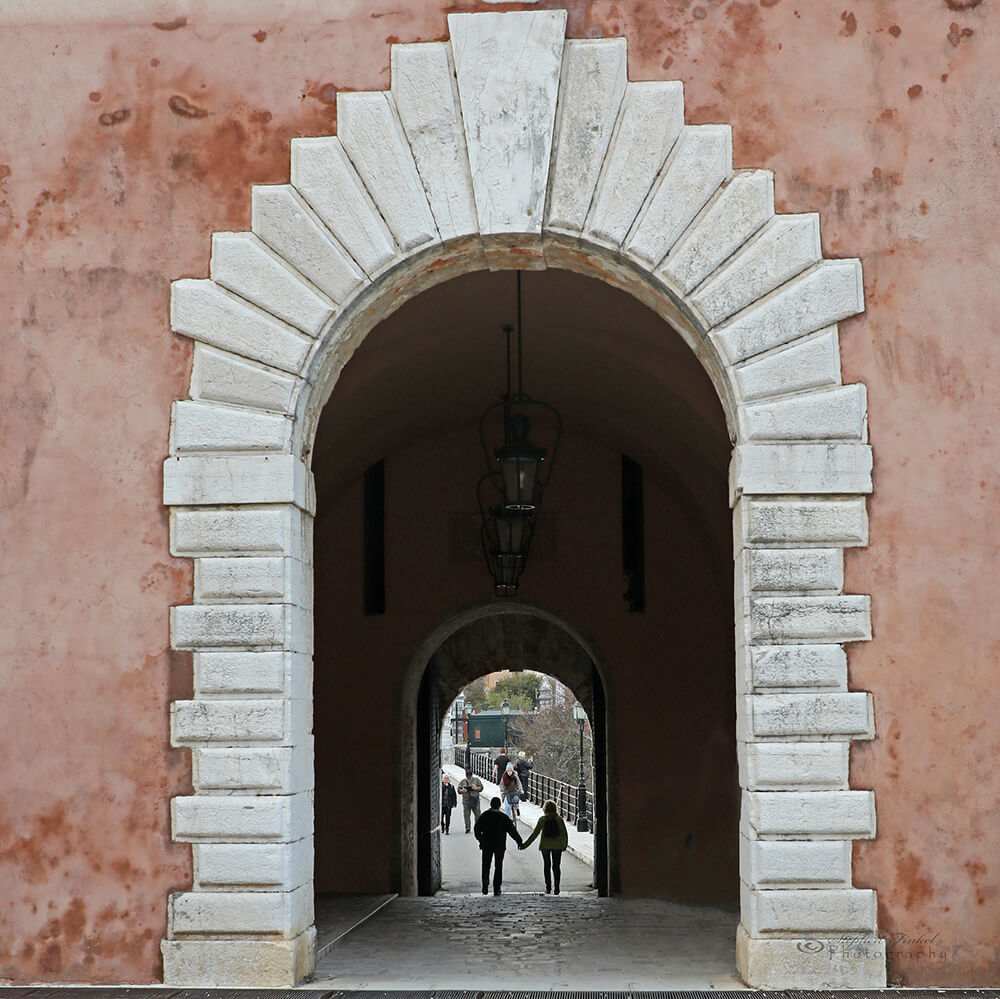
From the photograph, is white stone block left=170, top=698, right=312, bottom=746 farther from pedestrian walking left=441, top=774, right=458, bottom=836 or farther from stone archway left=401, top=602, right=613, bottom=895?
pedestrian walking left=441, top=774, right=458, bottom=836

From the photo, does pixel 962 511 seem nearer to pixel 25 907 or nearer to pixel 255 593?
pixel 255 593

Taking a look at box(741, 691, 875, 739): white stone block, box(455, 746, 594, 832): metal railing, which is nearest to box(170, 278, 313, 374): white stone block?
box(741, 691, 875, 739): white stone block

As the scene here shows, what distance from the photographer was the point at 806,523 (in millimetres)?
5430

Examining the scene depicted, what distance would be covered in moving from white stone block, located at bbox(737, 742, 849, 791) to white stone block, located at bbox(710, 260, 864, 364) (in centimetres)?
154

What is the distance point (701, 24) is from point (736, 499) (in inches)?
77.5

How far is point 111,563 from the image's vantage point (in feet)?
18.3

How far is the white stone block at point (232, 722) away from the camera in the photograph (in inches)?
214

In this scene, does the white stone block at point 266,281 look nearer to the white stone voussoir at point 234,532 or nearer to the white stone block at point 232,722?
the white stone voussoir at point 234,532

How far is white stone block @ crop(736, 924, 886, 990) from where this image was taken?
5168 mm

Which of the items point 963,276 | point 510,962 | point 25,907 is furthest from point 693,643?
point 25,907

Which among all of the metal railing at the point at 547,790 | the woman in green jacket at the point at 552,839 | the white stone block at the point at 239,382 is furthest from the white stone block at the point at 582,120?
the metal railing at the point at 547,790

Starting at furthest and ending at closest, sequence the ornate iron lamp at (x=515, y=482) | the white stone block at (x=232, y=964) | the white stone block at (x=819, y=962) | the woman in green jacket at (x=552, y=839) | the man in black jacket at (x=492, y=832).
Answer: the woman in green jacket at (x=552, y=839) → the man in black jacket at (x=492, y=832) → the ornate iron lamp at (x=515, y=482) → the white stone block at (x=232, y=964) → the white stone block at (x=819, y=962)

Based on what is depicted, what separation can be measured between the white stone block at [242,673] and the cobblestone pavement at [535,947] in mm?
1196

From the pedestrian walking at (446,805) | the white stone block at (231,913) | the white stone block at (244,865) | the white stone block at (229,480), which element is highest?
the white stone block at (229,480)
